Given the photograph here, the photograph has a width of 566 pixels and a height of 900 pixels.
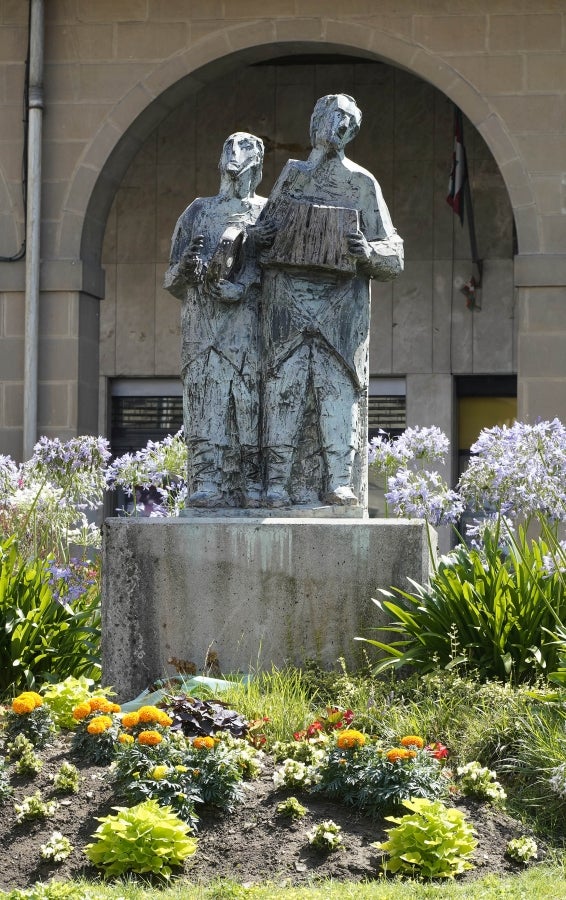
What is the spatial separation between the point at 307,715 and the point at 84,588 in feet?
9.38

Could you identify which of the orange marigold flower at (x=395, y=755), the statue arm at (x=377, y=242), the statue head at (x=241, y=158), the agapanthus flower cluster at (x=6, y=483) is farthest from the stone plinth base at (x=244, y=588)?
the agapanthus flower cluster at (x=6, y=483)

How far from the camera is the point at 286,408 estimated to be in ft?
27.2

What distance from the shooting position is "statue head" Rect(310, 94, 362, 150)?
8391mm

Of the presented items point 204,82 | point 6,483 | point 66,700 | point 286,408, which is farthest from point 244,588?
point 204,82

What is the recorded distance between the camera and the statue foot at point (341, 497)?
8195 mm

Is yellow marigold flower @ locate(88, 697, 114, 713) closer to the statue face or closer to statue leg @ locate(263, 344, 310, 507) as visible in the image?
statue leg @ locate(263, 344, 310, 507)

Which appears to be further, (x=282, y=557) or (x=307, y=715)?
(x=282, y=557)

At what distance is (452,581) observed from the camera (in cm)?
760

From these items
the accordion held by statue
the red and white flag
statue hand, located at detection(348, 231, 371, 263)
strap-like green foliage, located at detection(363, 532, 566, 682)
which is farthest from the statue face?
the red and white flag

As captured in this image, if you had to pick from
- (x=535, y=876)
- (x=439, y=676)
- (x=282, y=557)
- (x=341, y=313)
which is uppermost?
(x=341, y=313)

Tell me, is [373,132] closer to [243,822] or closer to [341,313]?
[341,313]

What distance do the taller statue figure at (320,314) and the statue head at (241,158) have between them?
34cm

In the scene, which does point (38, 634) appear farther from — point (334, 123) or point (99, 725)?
point (334, 123)

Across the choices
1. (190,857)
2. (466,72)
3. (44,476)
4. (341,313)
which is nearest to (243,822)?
(190,857)
